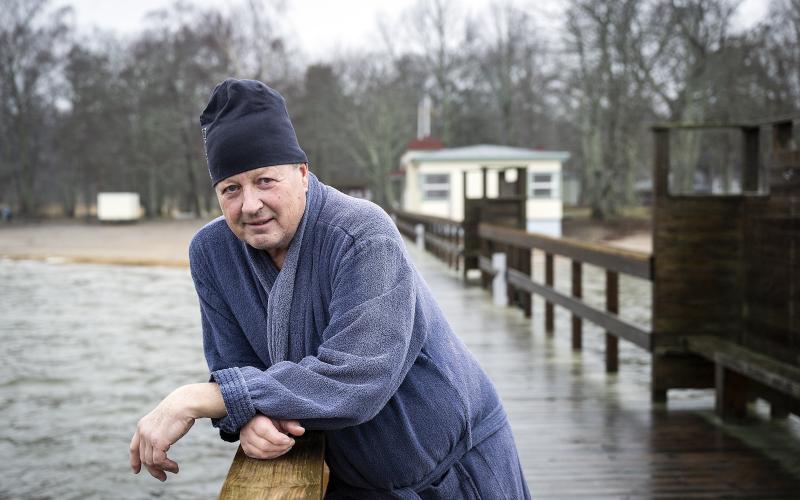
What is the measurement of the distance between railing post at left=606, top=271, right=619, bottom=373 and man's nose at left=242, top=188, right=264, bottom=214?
15.8 ft

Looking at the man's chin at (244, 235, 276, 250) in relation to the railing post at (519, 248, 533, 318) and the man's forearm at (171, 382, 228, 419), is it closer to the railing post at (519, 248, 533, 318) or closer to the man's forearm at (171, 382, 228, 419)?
the man's forearm at (171, 382, 228, 419)

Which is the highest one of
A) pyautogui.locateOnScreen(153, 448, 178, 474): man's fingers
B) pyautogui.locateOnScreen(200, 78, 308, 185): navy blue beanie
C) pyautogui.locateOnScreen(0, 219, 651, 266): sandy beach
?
pyautogui.locateOnScreen(200, 78, 308, 185): navy blue beanie

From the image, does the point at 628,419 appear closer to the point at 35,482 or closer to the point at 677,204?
the point at 677,204

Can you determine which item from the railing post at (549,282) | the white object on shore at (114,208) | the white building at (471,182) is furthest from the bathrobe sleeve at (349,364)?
the white object on shore at (114,208)

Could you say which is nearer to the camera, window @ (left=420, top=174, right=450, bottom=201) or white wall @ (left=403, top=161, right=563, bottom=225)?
white wall @ (left=403, top=161, right=563, bottom=225)

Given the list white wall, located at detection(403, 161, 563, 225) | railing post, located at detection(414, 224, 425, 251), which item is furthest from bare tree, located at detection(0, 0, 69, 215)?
railing post, located at detection(414, 224, 425, 251)

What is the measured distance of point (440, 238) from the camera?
19.4 m

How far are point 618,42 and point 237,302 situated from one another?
33437 mm

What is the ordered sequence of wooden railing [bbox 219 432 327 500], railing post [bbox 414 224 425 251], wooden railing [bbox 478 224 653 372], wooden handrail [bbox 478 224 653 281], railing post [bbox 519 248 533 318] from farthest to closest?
railing post [bbox 414 224 425 251]
railing post [bbox 519 248 533 318]
wooden railing [bbox 478 224 653 372]
wooden handrail [bbox 478 224 653 281]
wooden railing [bbox 219 432 327 500]

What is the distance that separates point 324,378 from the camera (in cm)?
179

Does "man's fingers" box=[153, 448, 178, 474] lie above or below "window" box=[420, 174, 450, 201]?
below

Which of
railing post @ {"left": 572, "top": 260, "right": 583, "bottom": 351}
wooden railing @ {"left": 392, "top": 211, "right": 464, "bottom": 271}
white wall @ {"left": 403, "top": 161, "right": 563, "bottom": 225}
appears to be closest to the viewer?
railing post @ {"left": 572, "top": 260, "right": 583, "bottom": 351}

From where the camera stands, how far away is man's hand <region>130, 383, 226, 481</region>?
1.82 metres

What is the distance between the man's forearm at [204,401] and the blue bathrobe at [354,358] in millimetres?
21
